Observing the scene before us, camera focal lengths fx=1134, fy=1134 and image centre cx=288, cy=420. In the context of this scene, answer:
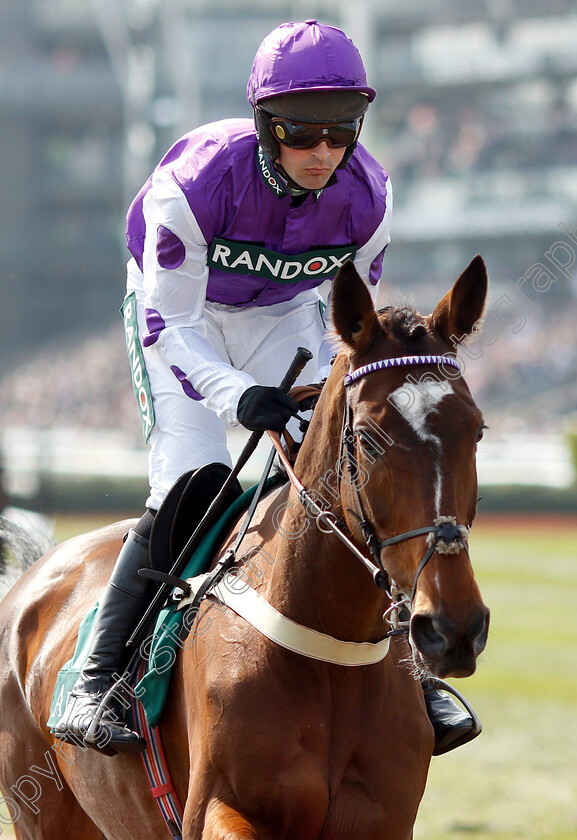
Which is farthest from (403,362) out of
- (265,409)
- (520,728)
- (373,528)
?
(520,728)

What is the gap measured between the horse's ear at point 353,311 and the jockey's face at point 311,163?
0.61m

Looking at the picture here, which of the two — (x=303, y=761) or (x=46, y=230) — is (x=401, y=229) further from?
(x=303, y=761)

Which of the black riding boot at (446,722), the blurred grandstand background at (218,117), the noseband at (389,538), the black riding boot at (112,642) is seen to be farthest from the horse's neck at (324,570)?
the blurred grandstand background at (218,117)

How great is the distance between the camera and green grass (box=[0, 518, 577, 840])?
5.79 m

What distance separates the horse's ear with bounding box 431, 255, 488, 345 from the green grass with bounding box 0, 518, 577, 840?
0.67m

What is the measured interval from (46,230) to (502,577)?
32.5m

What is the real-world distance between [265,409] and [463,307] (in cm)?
54

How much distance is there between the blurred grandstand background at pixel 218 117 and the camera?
30531mm

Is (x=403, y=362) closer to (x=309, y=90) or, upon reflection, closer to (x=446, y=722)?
(x=309, y=90)

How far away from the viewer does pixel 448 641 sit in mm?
2049

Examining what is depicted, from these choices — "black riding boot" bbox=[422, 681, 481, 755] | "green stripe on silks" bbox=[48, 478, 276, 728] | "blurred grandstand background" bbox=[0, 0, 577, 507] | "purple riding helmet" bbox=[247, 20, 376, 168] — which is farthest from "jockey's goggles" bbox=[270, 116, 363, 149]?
"blurred grandstand background" bbox=[0, 0, 577, 507]

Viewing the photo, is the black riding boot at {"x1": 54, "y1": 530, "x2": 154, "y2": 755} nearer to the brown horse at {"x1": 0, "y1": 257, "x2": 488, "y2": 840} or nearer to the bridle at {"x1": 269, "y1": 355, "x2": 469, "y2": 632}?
the brown horse at {"x1": 0, "y1": 257, "x2": 488, "y2": 840}

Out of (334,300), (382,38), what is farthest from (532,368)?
(334,300)

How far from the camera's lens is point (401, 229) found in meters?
37.5
